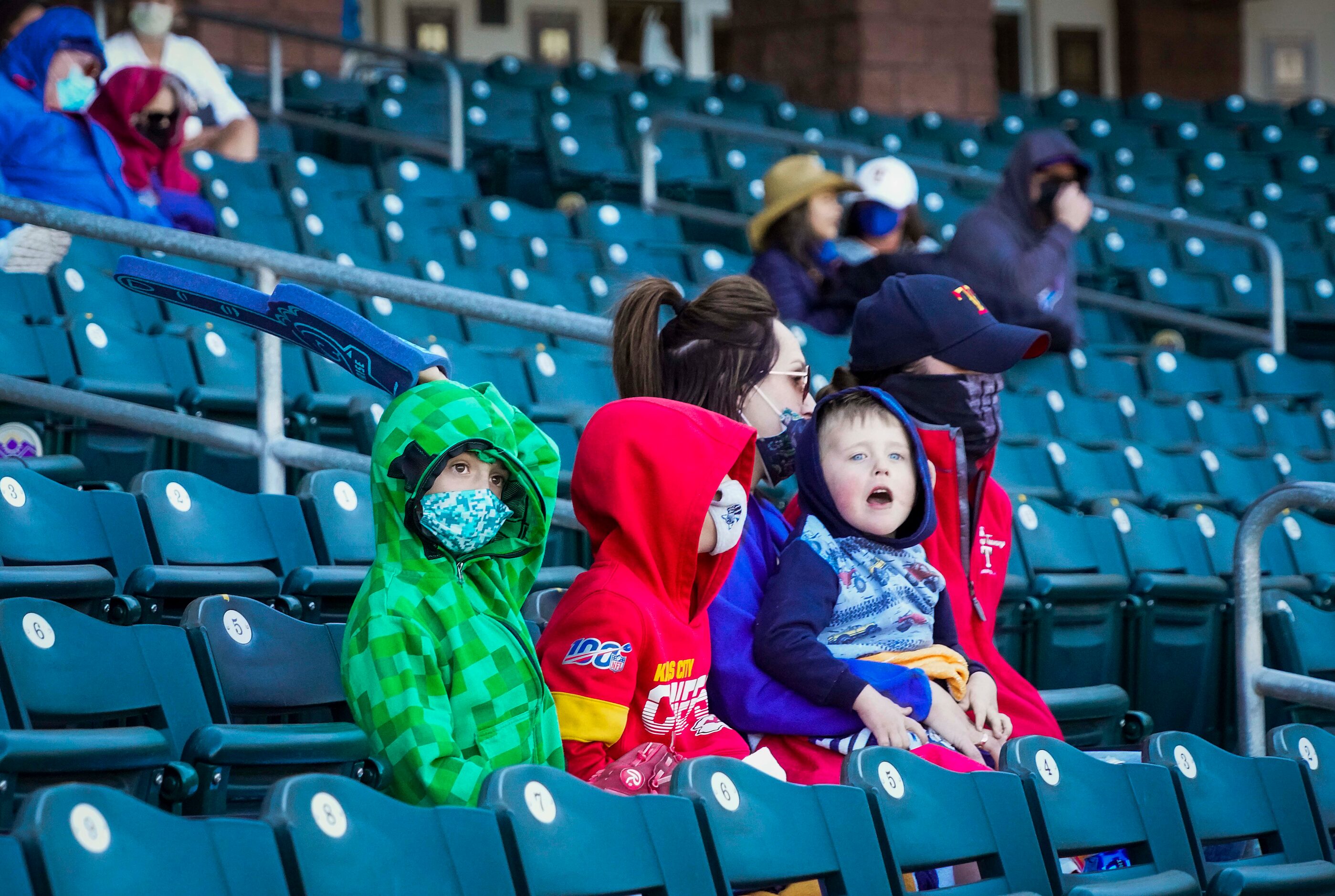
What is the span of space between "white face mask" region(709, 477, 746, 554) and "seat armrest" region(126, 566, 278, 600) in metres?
0.68

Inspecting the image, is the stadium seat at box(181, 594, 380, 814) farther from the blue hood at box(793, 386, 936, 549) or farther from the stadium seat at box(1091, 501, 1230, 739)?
the stadium seat at box(1091, 501, 1230, 739)

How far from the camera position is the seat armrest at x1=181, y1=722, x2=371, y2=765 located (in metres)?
1.72

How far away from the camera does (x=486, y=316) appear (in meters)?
2.81

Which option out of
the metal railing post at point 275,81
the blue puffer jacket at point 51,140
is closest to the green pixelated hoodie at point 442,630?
the blue puffer jacket at point 51,140

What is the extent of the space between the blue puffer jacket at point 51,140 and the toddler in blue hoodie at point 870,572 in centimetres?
266

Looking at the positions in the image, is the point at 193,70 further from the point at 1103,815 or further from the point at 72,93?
the point at 1103,815

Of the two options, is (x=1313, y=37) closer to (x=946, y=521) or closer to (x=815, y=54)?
(x=815, y=54)

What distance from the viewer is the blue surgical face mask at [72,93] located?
4.20 meters

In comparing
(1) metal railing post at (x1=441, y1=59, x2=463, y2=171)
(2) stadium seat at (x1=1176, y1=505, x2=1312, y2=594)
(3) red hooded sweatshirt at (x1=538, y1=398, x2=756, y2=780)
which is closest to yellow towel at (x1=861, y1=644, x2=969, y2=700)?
(3) red hooded sweatshirt at (x1=538, y1=398, x2=756, y2=780)

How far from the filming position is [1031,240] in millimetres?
4918

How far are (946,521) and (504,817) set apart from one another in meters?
1.06

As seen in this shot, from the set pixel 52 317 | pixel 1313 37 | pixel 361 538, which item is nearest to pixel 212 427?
pixel 361 538

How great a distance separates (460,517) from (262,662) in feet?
1.20

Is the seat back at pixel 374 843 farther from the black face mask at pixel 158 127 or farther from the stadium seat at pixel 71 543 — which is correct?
the black face mask at pixel 158 127
